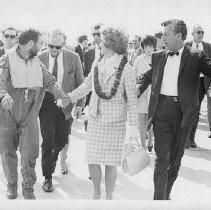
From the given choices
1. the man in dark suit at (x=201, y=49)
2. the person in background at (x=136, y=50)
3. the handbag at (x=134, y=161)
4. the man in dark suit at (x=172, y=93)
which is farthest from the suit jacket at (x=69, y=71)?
the person in background at (x=136, y=50)

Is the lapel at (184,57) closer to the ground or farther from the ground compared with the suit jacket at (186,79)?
farther from the ground

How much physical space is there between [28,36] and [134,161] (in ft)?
5.34

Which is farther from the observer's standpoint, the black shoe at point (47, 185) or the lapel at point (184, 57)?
the black shoe at point (47, 185)

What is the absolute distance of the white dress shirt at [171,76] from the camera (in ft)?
16.8

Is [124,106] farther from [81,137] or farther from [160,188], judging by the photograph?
[81,137]

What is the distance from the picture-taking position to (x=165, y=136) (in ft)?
17.2

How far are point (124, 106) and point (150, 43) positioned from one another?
122 inches

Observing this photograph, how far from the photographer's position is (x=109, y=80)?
16.0ft

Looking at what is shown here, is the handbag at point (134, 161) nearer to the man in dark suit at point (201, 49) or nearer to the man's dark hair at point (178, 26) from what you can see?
the man's dark hair at point (178, 26)

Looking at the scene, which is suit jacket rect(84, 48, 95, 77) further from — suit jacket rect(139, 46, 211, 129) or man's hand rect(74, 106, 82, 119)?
suit jacket rect(139, 46, 211, 129)

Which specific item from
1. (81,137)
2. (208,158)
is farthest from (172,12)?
(208,158)

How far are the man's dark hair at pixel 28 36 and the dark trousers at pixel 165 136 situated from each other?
4.45 ft

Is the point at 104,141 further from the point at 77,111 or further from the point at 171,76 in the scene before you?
the point at 77,111

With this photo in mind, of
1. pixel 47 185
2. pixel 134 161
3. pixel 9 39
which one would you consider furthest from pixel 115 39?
pixel 9 39
